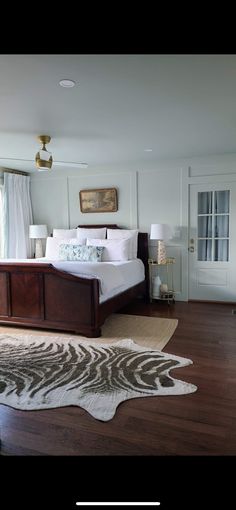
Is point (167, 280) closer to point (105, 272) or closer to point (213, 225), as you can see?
point (213, 225)

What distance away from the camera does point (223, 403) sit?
2.13 meters

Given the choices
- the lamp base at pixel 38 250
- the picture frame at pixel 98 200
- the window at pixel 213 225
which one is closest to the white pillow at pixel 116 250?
the picture frame at pixel 98 200

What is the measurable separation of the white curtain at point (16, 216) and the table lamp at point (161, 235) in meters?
2.56

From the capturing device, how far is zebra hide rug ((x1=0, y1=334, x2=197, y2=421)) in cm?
219

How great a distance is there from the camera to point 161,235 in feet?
15.7

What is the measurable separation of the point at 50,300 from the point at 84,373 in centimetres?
124

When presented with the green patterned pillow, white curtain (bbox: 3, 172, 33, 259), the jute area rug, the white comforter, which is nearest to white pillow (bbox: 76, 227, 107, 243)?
the green patterned pillow

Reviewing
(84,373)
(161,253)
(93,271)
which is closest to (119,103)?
(93,271)

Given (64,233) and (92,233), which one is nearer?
(92,233)

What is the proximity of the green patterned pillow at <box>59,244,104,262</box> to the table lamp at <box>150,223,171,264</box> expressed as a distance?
0.87 m

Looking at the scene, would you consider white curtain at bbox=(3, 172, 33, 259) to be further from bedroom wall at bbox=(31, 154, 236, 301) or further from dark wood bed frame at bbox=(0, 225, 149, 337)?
dark wood bed frame at bbox=(0, 225, 149, 337)

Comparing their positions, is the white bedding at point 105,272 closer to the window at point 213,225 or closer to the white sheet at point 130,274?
the white sheet at point 130,274

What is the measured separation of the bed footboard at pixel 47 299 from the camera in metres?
3.40
